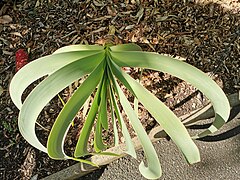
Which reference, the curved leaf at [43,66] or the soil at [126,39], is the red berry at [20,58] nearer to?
the soil at [126,39]

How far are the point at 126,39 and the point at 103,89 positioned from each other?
791mm

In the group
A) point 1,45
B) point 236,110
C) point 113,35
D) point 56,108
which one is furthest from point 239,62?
point 1,45

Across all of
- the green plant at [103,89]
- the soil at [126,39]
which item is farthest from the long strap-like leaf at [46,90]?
the soil at [126,39]

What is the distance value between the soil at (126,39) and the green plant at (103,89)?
2.33 ft

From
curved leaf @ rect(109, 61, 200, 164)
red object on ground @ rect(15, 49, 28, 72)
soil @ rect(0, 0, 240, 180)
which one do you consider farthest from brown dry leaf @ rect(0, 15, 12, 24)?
curved leaf @ rect(109, 61, 200, 164)

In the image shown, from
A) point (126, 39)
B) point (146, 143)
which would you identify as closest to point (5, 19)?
point (126, 39)

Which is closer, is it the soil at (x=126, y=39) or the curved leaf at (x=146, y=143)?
→ the curved leaf at (x=146, y=143)

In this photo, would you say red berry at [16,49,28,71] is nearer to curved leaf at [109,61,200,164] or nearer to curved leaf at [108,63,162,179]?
curved leaf at [108,63,162,179]

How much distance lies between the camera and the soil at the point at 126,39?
1.95m

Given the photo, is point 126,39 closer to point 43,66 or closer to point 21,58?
point 21,58

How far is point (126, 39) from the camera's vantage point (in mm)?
2010

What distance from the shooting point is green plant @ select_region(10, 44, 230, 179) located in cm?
112

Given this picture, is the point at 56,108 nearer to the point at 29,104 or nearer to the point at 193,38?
the point at 193,38

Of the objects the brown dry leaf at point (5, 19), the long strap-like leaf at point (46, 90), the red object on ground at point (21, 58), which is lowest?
the red object on ground at point (21, 58)
